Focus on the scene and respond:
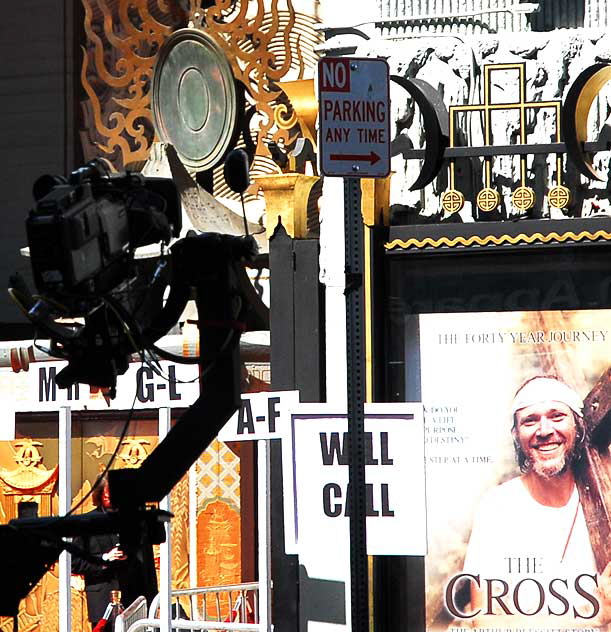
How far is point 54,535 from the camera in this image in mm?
5465

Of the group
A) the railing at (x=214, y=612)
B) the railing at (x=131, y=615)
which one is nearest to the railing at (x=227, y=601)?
the railing at (x=214, y=612)

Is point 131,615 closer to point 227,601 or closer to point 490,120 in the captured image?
point 227,601

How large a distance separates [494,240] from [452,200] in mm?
426

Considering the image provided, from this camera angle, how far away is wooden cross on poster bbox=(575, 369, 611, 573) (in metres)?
9.66

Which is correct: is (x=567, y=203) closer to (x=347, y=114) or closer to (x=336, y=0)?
(x=336, y=0)

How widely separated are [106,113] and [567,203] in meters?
5.29

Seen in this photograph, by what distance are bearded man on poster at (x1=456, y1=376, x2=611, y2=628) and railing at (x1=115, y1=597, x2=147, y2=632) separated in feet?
5.67

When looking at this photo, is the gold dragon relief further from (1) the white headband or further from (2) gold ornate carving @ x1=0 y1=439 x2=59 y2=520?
(1) the white headband

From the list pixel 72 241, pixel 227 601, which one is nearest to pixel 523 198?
pixel 227 601

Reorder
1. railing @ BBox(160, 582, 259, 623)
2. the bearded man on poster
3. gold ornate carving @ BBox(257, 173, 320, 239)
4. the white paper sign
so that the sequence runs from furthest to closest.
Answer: gold ornate carving @ BBox(257, 173, 320, 239)
railing @ BBox(160, 582, 259, 623)
the bearded man on poster
the white paper sign

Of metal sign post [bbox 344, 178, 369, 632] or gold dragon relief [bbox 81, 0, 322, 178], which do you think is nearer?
metal sign post [bbox 344, 178, 369, 632]

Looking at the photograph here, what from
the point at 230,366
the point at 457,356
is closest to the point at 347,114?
the point at 230,366

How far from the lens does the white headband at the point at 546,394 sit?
382 inches

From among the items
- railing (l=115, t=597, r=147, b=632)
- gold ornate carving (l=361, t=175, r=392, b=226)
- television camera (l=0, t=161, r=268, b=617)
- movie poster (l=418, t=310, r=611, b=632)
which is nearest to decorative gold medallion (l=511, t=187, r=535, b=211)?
movie poster (l=418, t=310, r=611, b=632)
